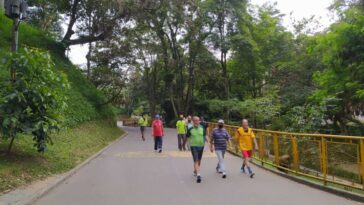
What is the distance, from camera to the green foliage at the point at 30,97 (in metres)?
10.1

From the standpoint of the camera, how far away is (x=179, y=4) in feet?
83.1

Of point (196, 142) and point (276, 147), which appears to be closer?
Answer: point (196, 142)

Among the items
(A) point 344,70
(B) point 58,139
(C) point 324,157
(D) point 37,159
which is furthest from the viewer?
(A) point 344,70

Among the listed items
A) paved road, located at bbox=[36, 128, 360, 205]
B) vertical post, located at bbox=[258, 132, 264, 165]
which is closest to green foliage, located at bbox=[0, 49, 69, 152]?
paved road, located at bbox=[36, 128, 360, 205]

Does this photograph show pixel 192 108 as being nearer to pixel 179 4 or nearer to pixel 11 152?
pixel 179 4

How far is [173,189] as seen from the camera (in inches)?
354

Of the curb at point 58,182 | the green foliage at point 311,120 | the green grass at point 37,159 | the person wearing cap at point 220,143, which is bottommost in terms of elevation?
the curb at point 58,182

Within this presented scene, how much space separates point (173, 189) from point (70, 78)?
801 inches

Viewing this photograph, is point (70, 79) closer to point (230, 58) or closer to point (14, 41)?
point (14, 41)

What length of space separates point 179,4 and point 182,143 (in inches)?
406

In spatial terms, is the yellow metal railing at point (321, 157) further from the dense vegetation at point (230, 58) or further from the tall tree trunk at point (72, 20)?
the tall tree trunk at point (72, 20)

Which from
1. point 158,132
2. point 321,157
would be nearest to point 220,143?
point 321,157

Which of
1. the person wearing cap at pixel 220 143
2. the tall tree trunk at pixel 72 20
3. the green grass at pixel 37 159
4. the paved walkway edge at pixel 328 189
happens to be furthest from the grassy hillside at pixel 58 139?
the paved walkway edge at pixel 328 189

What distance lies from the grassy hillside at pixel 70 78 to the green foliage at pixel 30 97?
852cm
